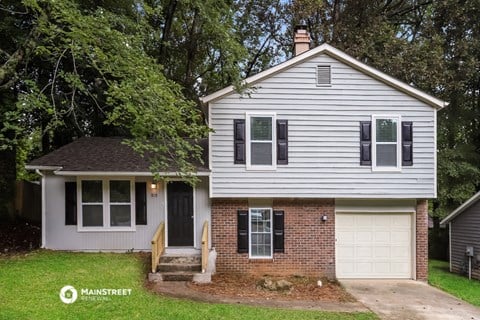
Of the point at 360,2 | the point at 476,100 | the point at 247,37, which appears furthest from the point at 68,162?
the point at 476,100

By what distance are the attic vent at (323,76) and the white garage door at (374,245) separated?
3675 millimetres

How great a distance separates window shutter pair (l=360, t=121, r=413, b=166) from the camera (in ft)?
34.9

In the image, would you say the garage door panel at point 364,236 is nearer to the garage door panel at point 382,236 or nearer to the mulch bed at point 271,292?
the garage door panel at point 382,236

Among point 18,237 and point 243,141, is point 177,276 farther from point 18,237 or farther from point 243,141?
point 18,237

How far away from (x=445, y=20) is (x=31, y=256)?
59.6ft

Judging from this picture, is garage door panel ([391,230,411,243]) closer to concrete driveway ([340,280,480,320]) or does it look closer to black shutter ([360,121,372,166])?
concrete driveway ([340,280,480,320])

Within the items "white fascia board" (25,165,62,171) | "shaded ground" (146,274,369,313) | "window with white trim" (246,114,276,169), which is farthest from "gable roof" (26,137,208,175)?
"shaded ground" (146,274,369,313)

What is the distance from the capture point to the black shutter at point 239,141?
34.7 ft

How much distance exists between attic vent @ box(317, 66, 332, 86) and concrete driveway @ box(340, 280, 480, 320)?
5.32 metres

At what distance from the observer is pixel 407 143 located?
10.7m

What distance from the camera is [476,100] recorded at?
20.2 meters

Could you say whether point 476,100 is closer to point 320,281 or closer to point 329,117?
point 329,117

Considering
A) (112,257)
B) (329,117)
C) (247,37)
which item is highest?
(247,37)
